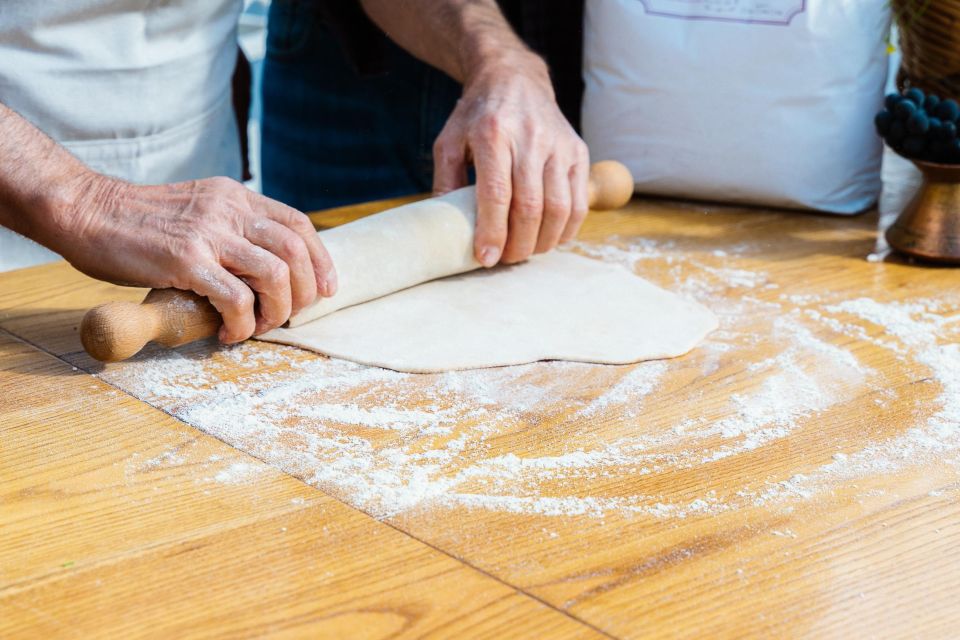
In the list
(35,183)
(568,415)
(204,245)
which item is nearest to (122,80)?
(35,183)

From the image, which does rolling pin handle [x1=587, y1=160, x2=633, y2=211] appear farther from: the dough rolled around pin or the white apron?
the white apron

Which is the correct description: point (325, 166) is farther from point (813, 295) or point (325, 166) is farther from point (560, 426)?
point (560, 426)

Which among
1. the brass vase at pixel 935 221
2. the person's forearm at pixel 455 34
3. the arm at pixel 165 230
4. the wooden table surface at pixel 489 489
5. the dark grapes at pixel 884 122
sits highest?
the person's forearm at pixel 455 34

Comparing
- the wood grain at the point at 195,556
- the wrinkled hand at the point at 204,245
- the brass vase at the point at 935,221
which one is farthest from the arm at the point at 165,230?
the brass vase at the point at 935,221

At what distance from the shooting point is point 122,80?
1556 millimetres

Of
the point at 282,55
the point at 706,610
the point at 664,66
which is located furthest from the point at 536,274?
the point at 282,55

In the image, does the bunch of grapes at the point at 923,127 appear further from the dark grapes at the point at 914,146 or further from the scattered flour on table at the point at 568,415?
the scattered flour on table at the point at 568,415

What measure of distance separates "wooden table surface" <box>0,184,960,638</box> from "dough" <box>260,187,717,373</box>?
0.12 ft

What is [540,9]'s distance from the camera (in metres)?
2.00

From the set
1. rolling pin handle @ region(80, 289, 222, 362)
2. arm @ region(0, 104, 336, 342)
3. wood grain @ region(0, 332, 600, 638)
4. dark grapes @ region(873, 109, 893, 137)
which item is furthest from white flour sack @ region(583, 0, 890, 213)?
wood grain @ region(0, 332, 600, 638)

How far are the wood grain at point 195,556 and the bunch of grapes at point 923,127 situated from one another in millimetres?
1022

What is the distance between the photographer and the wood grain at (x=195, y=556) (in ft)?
2.27

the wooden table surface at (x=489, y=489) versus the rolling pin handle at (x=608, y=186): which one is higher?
the rolling pin handle at (x=608, y=186)

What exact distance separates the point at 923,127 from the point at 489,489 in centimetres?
91
